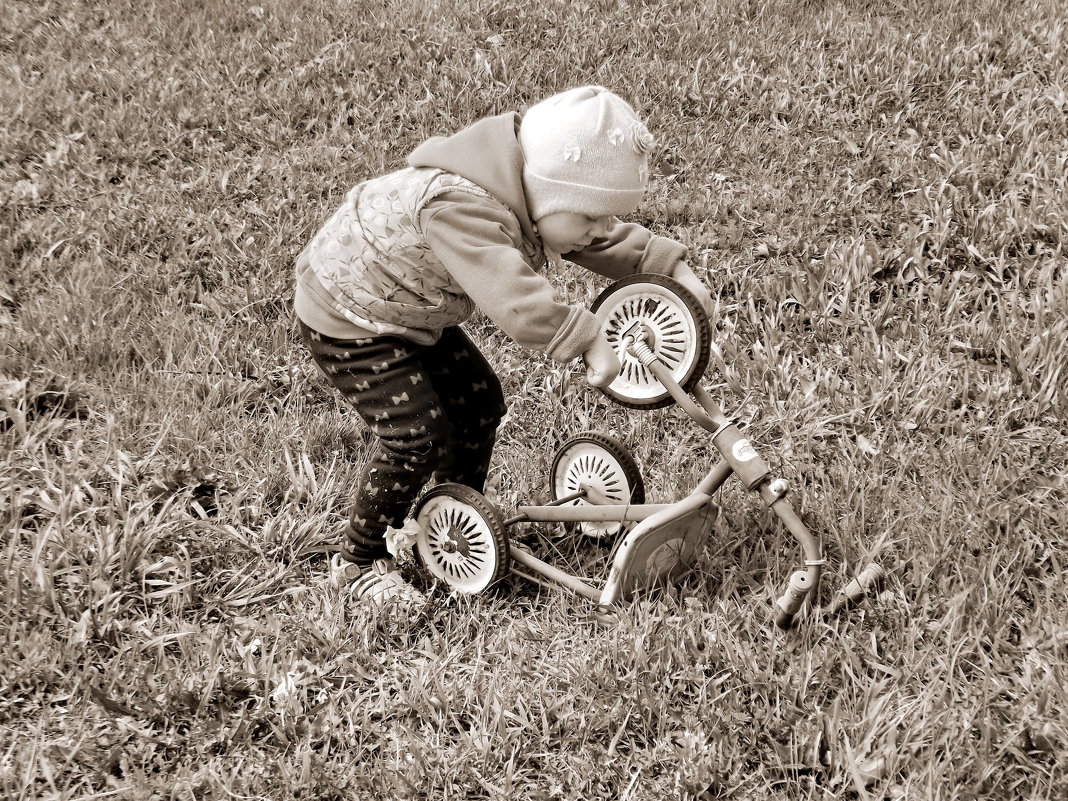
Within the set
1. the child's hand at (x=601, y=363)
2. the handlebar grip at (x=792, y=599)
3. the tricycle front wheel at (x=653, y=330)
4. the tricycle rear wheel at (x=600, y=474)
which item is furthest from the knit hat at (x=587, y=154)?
the handlebar grip at (x=792, y=599)

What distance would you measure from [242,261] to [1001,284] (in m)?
3.14

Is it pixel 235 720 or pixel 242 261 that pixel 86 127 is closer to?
pixel 242 261

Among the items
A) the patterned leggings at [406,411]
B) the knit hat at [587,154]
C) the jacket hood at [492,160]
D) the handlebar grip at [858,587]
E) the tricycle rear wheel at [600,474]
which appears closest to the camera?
the knit hat at [587,154]

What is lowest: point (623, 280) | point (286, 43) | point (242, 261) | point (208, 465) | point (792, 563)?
point (792, 563)

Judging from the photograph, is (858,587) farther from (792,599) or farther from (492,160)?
(492,160)

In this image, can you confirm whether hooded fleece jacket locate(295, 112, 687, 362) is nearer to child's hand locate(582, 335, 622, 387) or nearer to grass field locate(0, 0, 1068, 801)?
child's hand locate(582, 335, 622, 387)

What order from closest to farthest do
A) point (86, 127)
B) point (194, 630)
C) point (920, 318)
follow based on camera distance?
1. point (194, 630)
2. point (920, 318)
3. point (86, 127)

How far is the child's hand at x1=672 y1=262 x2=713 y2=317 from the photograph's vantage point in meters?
2.44

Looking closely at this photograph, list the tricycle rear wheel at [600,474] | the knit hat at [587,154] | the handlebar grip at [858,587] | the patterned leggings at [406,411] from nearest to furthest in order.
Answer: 1. the knit hat at [587,154]
2. the handlebar grip at [858,587]
3. the patterned leggings at [406,411]
4. the tricycle rear wheel at [600,474]

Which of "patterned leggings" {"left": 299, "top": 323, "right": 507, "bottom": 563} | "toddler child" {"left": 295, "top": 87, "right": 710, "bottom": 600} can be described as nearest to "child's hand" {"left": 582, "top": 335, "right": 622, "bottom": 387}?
"toddler child" {"left": 295, "top": 87, "right": 710, "bottom": 600}

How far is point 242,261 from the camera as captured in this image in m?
4.28

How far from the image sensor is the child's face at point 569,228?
243 centimetres

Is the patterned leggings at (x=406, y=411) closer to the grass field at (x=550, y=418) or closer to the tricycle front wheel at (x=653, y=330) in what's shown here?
the grass field at (x=550, y=418)

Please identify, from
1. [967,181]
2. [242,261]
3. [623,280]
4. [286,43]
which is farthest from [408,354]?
[286,43]
